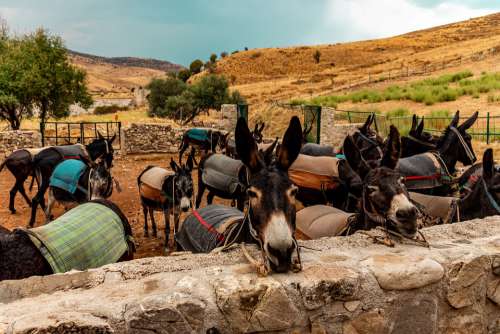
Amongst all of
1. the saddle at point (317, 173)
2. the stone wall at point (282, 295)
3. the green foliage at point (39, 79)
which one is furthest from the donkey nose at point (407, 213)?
the green foliage at point (39, 79)

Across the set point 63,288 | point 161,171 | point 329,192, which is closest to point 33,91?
point 161,171

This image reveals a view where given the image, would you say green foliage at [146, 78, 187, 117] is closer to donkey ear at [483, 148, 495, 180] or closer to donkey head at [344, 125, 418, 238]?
donkey ear at [483, 148, 495, 180]

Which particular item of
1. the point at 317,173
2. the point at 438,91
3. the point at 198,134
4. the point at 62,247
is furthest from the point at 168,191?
the point at 438,91

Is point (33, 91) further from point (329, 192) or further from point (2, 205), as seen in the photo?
point (329, 192)

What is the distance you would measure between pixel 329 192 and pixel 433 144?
91.0 inches

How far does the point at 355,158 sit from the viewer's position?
329 centimetres

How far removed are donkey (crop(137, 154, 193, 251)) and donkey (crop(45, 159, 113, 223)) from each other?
777 millimetres

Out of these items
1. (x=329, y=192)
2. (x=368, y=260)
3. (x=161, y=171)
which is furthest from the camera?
(x=161, y=171)

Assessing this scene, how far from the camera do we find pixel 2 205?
1030 centimetres

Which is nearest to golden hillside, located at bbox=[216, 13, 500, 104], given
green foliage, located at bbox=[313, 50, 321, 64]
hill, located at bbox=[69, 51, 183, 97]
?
green foliage, located at bbox=[313, 50, 321, 64]

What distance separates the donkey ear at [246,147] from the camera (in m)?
2.09

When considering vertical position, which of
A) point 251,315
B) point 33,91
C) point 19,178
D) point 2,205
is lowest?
point 2,205

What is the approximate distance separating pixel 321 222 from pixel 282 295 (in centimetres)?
242

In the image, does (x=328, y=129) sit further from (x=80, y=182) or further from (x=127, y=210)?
(x=80, y=182)
